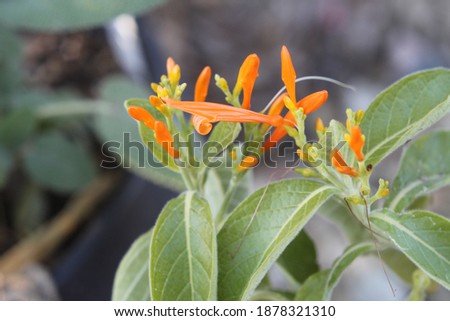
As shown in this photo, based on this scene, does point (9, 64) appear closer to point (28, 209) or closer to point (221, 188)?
point (28, 209)

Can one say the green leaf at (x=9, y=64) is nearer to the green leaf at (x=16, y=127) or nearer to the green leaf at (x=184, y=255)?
the green leaf at (x=16, y=127)

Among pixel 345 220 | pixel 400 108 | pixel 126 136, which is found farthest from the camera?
pixel 126 136

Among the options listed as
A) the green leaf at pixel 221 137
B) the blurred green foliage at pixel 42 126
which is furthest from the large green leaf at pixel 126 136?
the green leaf at pixel 221 137

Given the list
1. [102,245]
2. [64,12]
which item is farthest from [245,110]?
[102,245]

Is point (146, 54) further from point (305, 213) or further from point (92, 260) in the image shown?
point (305, 213)

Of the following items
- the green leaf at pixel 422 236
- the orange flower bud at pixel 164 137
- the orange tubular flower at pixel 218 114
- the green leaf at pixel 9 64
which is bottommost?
the green leaf at pixel 422 236

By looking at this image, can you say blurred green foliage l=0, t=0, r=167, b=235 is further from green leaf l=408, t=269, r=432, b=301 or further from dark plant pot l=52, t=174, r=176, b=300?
green leaf l=408, t=269, r=432, b=301
